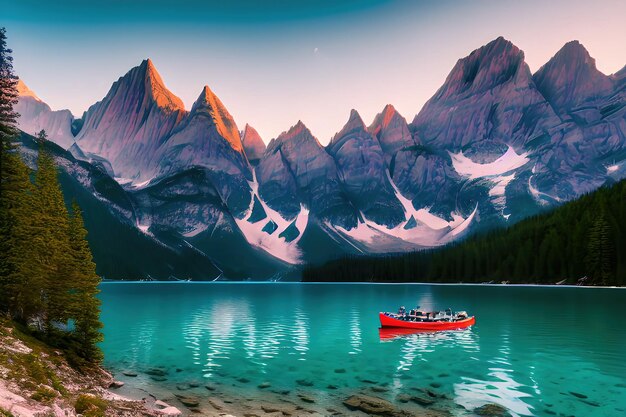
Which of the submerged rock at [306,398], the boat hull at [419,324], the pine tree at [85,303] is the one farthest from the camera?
the boat hull at [419,324]

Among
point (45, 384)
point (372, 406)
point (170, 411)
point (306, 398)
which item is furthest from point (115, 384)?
point (372, 406)

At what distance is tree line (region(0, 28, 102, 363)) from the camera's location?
40.1 meters

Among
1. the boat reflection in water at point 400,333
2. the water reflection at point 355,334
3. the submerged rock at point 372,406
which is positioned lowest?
the submerged rock at point 372,406

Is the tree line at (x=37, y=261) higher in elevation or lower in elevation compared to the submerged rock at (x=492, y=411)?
higher

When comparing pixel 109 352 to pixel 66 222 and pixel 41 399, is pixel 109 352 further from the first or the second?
pixel 41 399

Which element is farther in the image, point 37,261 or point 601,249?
point 601,249

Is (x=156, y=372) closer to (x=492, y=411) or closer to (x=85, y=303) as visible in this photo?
(x=85, y=303)

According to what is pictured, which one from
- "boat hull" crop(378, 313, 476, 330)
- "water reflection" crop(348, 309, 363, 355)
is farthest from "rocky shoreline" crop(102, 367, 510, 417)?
"boat hull" crop(378, 313, 476, 330)

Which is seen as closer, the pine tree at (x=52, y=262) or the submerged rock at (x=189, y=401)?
the submerged rock at (x=189, y=401)

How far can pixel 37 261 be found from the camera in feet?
133

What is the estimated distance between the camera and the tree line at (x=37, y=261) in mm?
40062

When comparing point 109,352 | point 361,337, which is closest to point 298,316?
point 361,337

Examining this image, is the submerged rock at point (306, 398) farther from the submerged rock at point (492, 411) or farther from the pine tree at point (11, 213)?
the pine tree at point (11, 213)

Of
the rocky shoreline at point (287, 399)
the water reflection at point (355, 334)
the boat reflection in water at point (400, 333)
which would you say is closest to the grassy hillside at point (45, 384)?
the rocky shoreline at point (287, 399)
